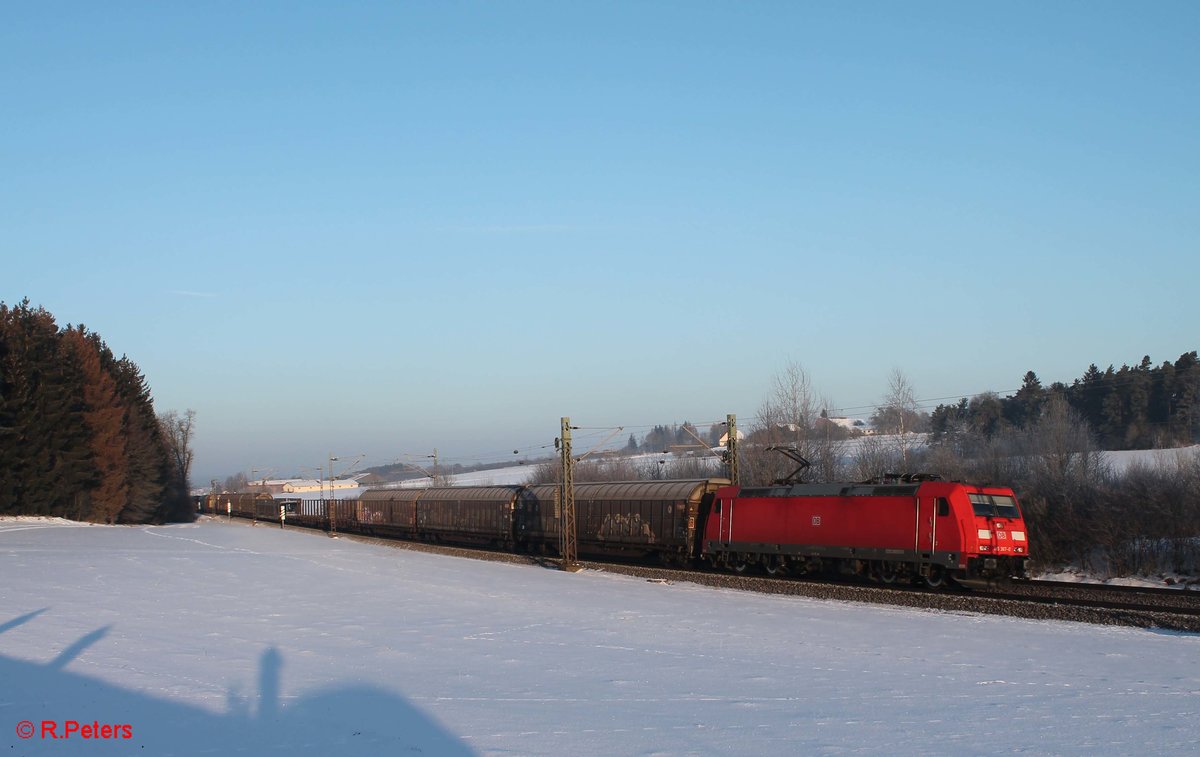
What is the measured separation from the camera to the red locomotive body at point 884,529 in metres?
24.7

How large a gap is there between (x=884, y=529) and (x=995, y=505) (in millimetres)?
2968

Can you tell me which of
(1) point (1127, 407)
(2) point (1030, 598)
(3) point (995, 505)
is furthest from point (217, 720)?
(1) point (1127, 407)

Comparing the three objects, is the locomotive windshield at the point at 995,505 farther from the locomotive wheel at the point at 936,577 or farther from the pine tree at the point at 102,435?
the pine tree at the point at 102,435

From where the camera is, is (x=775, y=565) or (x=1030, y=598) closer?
(x=1030, y=598)

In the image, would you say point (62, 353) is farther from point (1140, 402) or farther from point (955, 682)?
point (1140, 402)

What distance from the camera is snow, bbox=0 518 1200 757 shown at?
10.3 metres

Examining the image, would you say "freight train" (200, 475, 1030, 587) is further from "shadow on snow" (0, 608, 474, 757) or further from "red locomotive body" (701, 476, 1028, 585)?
"shadow on snow" (0, 608, 474, 757)

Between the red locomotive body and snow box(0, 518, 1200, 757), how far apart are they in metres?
3.17

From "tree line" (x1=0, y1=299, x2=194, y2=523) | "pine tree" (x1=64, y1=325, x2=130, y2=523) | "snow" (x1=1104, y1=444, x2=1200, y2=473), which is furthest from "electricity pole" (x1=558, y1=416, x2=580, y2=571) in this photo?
"pine tree" (x1=64, y1=325, x2=130, y2=523)

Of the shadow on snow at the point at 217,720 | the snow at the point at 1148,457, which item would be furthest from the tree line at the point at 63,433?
the snow at the point at 1148,457

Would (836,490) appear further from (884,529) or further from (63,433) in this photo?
(63,433)

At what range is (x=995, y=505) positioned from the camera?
25.5m

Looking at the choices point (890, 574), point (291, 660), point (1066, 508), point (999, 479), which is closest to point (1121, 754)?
point (291, 660)

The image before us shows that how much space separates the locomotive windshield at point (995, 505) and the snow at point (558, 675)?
4.39 meters
